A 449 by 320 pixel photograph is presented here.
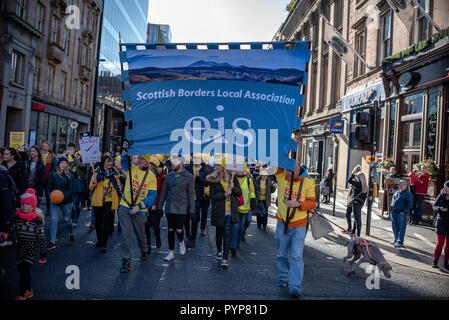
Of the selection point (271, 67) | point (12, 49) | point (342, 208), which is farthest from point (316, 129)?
point (271, 67)

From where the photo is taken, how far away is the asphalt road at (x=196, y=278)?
16.4 feet

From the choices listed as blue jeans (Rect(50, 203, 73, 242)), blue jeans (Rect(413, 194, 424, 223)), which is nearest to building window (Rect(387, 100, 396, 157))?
blue jeans (Rect(413, 194, 424, 223))

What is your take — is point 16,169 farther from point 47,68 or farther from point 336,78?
point 336,78

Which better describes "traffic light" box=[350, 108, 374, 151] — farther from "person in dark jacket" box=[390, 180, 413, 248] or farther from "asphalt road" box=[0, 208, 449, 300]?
"asphalt road" box=[0, 208, 449, 300]

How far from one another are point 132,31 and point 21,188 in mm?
45363

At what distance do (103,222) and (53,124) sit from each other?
916 inches

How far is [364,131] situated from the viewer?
1061cm

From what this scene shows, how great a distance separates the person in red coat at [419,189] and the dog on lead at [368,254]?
7.18 metres

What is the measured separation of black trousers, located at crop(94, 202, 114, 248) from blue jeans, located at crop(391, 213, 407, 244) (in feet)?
23.2

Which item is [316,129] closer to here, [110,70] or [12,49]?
[12,49]

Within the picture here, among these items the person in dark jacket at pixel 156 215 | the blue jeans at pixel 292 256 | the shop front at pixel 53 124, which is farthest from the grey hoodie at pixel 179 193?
the shop front at pixel 53 124

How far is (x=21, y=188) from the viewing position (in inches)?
293

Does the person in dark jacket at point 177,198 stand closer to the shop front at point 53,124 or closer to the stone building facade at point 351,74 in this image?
the stone building facade at point 351,74

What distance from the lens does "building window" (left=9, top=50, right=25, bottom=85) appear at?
71.6ft
